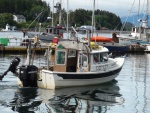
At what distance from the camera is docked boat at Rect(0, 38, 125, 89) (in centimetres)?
2834

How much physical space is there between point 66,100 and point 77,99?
0.79 metres

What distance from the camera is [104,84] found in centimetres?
3231

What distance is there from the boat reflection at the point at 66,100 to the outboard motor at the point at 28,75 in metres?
0.57

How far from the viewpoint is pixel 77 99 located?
25969 mm

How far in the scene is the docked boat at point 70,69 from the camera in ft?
93.0

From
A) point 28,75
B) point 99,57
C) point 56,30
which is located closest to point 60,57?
point 28,75

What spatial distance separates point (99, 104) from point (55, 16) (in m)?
61.4

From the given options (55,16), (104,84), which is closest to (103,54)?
(104,84)

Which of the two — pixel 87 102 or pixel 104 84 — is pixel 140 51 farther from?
pixel 87 102

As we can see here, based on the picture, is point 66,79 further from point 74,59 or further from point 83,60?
point 83,60

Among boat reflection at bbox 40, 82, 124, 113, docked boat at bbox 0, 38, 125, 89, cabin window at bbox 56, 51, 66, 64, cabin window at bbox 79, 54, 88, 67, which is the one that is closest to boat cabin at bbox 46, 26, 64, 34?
docked boat at bbox 0, 38, 125, 89

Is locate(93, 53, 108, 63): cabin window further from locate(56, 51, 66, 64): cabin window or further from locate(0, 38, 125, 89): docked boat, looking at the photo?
locate(56, 51, 66, 64): cabin window

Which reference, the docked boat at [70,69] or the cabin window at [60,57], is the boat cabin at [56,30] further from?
the cabin window at [60,57]

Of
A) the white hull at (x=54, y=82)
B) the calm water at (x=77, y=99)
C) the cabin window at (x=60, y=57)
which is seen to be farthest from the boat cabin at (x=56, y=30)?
the white hull at (x=54, y=82)
